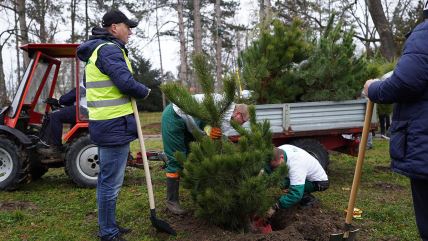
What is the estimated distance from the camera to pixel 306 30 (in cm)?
689

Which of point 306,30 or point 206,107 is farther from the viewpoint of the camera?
point 306,30

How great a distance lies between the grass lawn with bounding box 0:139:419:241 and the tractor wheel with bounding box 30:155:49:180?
145mm

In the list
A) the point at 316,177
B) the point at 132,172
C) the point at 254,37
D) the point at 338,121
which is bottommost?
the point at 132,172

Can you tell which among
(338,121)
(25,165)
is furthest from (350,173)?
(25,165)

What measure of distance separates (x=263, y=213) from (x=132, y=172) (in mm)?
4161

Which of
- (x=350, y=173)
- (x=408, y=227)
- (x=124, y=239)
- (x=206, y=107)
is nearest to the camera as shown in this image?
(x=206, y=107)

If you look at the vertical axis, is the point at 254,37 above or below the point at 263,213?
above

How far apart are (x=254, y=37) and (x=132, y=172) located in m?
3.14

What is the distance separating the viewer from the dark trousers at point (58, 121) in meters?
6.24

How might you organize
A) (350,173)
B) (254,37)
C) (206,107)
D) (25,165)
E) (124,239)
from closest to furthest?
(206,107) < (124,239) < (25,165) < (254,37) < (350,173)

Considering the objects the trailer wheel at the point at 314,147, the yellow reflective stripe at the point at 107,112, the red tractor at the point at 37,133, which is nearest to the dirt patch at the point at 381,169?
the trailer wheel at the point at 314,147

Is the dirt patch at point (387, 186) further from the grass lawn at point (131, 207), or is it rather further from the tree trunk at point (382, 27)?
the tree trunk at point (382, 27)

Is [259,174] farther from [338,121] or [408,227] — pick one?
[338,121]

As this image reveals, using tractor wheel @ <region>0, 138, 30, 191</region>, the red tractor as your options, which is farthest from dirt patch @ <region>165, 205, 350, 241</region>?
tractor wheel @ <region>0, 138, 30, 191</region>
